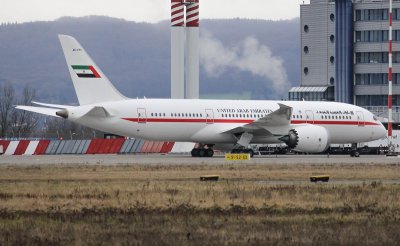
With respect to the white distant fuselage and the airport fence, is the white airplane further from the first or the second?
the airport fence

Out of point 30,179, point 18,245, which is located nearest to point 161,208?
point 18,245

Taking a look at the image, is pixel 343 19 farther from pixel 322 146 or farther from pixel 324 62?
pixel 322 146

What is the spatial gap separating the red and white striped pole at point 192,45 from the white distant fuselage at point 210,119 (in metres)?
44.9

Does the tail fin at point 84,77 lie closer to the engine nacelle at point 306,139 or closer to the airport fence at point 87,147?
the engine nacelle at point 306,139

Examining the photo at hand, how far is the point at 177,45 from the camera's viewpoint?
12256 cm

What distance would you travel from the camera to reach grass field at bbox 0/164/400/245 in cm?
2219

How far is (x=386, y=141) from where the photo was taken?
91562 millimetres

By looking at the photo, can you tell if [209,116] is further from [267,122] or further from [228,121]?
[267,122]

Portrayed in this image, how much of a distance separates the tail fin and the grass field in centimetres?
2275

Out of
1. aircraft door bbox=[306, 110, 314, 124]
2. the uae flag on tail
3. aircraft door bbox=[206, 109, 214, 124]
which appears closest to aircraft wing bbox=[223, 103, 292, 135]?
aircraft door bbox=[206, 109, 214, 124]

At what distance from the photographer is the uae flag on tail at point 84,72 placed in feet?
219

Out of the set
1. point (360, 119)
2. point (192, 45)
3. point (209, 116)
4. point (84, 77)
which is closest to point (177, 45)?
point (192, 45)

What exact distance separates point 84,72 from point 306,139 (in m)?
15.9

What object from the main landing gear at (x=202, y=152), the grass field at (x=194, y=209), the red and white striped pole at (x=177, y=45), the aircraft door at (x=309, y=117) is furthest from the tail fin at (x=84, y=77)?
the red and white striped pole at (x=177, y=45)
